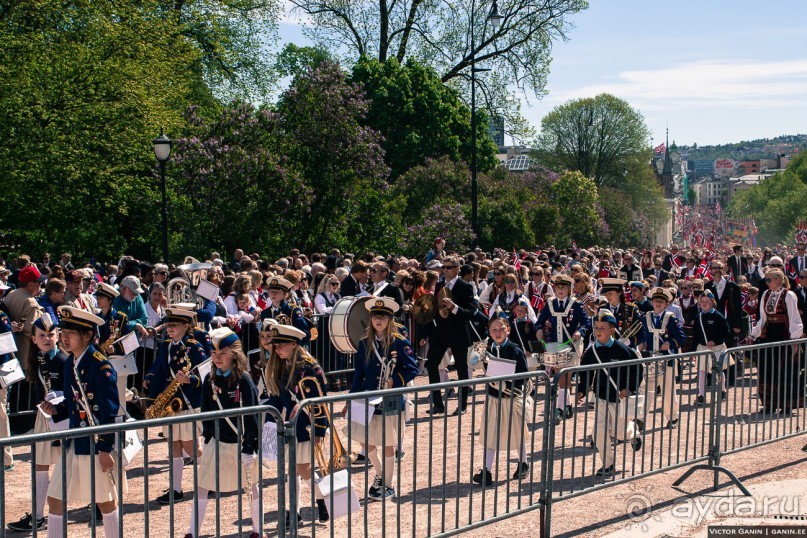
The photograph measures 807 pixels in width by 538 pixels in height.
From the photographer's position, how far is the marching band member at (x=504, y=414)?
265 inches

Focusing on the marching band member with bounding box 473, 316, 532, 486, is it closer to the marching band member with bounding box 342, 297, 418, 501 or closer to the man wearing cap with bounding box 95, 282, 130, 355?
the marching band member with bounding box 342, 297, 418, 501

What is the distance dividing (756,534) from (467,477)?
216 centimetres

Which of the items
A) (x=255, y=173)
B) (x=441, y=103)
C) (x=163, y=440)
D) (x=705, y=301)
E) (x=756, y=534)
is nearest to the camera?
(x=756, y=534)

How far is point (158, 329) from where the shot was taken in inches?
432

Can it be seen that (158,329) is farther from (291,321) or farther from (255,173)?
(255,173)

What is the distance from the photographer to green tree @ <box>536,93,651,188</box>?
76688mm

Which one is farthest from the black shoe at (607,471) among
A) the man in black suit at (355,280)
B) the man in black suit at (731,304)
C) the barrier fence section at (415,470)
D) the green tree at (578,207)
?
the green tree at (578,207)

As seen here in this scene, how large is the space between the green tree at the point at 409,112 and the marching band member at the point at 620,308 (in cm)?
2806

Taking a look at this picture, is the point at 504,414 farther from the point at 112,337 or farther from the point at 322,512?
the point at 112,337

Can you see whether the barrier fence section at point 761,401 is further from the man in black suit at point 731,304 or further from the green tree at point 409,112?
the green tree at point 409,112

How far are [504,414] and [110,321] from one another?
14.8 ft

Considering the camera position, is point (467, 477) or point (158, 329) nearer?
point (467, 477)

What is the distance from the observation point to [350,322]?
1018 centimetres

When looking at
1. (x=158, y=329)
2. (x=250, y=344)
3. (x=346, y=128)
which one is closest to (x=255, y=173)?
(x=346, y=128)
